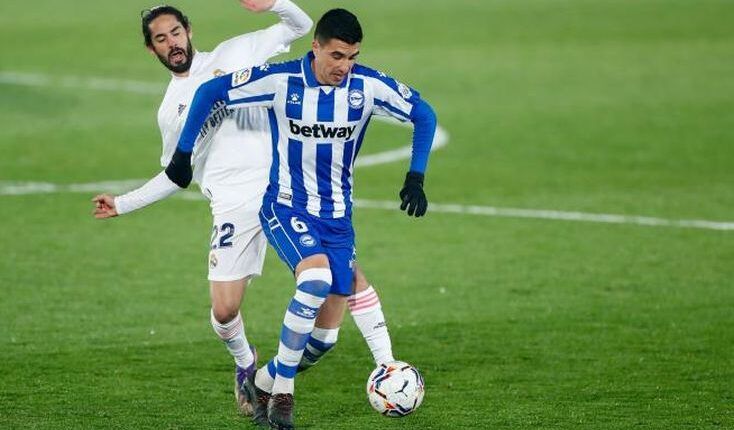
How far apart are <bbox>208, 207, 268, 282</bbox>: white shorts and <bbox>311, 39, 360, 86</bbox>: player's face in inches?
47.0

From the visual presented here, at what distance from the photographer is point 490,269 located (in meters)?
13.3

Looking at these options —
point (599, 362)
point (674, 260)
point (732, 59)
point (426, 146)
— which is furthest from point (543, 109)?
point (426, 146)

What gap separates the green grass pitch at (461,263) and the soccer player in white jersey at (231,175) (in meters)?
0.50

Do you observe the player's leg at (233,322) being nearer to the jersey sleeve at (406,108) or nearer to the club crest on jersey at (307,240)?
the club crest on jersey at (307,240)

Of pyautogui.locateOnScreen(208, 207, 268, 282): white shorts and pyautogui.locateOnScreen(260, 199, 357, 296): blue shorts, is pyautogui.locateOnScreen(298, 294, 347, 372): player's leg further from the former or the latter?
pyautogui.locateOnScreen(208, 207, 268, 282): white shorts

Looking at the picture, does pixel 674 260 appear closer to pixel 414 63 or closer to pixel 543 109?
pixel 543 109

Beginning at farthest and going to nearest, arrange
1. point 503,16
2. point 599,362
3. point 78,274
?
point 503,16
point 78,274
point 599,362

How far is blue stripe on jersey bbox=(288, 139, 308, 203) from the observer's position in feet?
29.3

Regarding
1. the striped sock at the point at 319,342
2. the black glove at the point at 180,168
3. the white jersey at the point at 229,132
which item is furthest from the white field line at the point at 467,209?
the black glove at the point at 180,168

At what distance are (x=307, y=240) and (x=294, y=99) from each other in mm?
819

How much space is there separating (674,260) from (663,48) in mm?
13698

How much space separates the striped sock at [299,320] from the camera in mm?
8711

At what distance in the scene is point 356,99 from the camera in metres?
8.81

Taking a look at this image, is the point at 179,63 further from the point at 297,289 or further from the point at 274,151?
the point at 297,289
